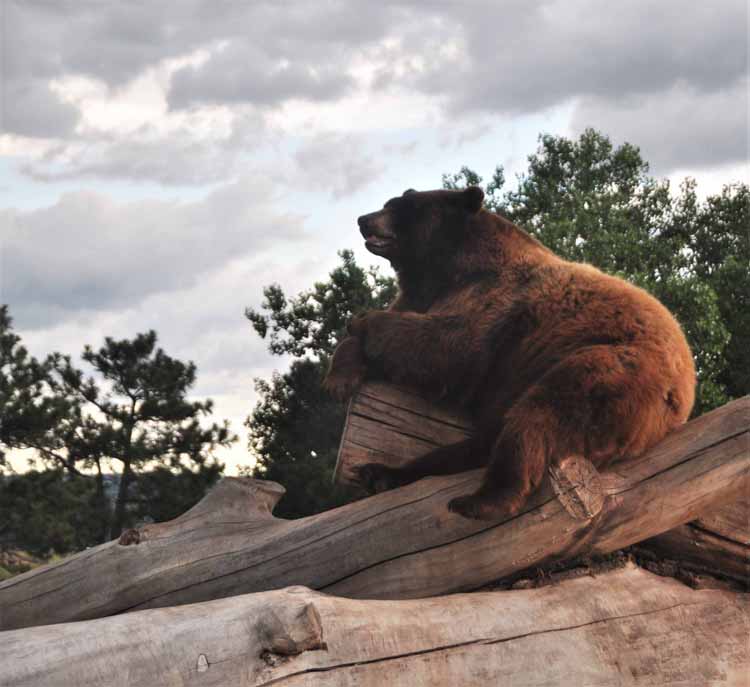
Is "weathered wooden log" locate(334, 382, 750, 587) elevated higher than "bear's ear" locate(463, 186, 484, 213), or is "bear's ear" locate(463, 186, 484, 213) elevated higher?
"bear's ear" locate(463, 186, 484, 213)

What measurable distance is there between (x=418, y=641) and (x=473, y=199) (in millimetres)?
2790

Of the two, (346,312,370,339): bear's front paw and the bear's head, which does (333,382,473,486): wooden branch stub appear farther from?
the bear's head

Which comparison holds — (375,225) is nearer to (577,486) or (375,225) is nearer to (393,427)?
(393,427)

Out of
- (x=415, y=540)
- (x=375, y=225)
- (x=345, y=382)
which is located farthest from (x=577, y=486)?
(x=375, y=225)

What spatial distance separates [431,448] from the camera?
5.49 metres

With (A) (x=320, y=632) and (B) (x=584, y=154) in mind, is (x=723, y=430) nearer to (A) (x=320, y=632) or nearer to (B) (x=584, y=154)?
(A) (x=320, y=632)

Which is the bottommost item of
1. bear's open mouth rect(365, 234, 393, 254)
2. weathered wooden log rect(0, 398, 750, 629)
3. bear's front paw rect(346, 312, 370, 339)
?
weathered wooden log rect(0, 398, 750, 629)

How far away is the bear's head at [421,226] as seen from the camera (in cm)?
608

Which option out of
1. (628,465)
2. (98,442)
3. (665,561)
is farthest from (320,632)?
(98,442)

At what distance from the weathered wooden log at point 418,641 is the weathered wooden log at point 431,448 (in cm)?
21

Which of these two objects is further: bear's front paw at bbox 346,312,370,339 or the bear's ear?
the bear's ear

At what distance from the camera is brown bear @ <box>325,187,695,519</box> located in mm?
4742

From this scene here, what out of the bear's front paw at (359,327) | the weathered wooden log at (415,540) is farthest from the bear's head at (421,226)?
the weathered wooden log at (415,540)

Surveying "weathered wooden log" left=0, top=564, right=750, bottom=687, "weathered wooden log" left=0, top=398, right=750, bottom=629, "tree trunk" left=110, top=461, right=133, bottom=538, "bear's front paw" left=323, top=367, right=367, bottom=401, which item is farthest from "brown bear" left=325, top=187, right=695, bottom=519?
"tree trunk" left=110, top=461, right=133, bottom=538
